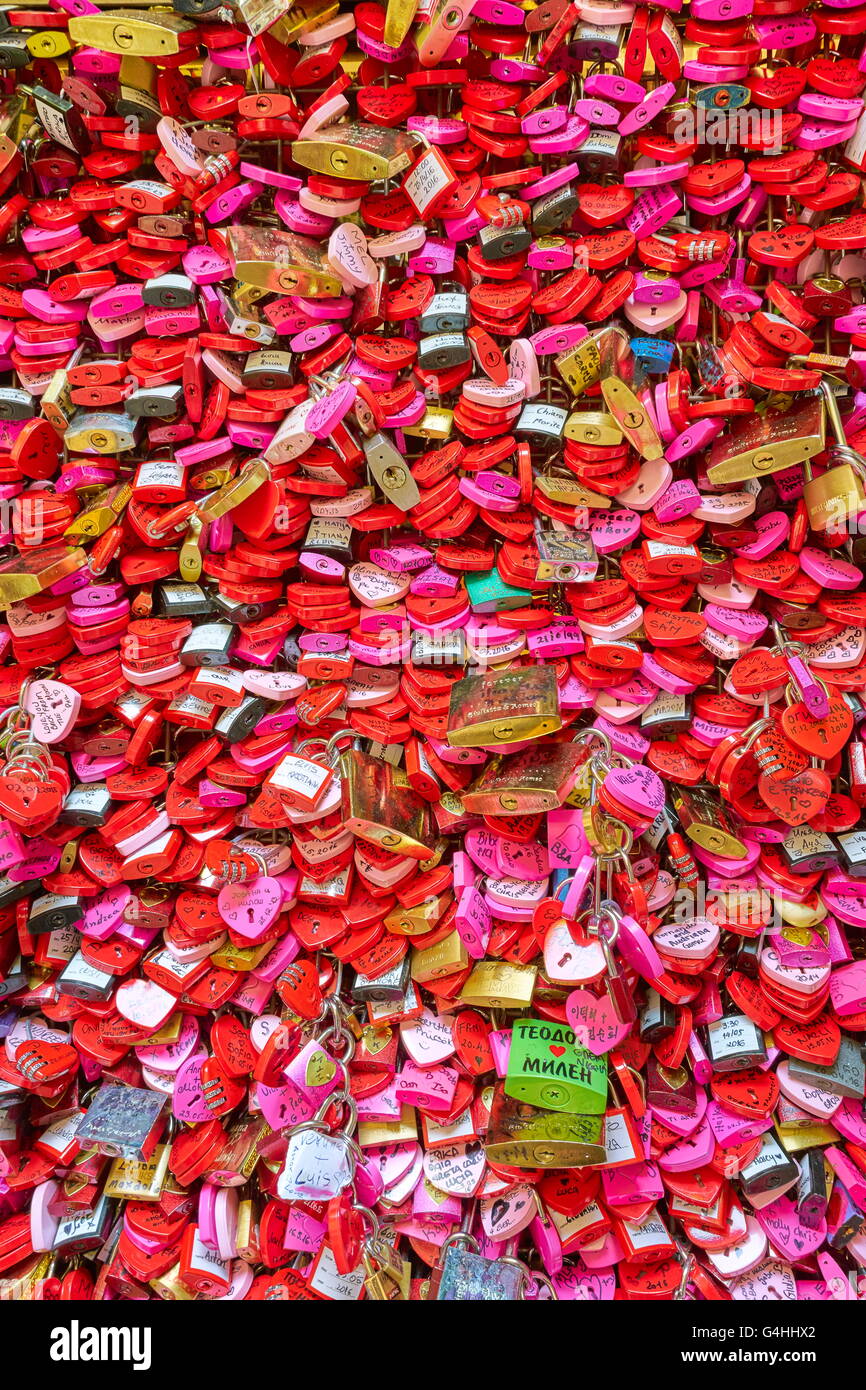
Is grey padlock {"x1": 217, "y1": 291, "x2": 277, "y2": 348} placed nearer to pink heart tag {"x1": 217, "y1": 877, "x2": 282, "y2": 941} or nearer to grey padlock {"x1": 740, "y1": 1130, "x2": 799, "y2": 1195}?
pink heart tag {"x1": 217, "y1": 877, "x2": 282, "y2": 941}

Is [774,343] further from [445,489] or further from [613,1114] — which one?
[613,1114]

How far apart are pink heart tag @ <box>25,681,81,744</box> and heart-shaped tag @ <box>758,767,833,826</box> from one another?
3.21 feet

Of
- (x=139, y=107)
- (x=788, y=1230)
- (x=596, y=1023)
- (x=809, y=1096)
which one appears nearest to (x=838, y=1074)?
(x=809, y=1096)

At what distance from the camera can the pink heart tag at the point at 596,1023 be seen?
126cm

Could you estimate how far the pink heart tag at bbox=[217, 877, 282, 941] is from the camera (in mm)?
1398

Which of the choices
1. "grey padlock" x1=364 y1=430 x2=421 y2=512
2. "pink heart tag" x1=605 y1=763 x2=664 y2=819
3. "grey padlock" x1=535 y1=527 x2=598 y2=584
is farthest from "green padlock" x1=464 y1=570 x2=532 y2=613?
"pink heart tag" x1=605 y1=763 x2=664 y2=819

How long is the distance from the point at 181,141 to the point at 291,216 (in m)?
0.17

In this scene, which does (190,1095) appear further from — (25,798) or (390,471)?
(390,471)

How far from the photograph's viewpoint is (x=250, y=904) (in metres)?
1.41

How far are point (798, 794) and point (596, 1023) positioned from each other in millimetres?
416

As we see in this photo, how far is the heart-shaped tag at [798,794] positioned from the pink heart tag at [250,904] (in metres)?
0.72

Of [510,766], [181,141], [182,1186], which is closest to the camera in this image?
[181,141]

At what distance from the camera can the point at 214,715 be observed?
140 centimetres
